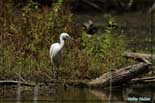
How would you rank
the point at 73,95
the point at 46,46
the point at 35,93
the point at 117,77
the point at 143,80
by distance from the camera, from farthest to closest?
1. the point at 46,46
2. the point at 143,80
3. the point at 117,77
4. the point at 73,95
5. the point at 35,93

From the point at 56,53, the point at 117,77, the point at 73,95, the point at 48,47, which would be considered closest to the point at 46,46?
the point at 48,47

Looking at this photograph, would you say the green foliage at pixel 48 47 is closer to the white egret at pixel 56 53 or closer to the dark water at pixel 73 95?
the white egret at pixel 56 53

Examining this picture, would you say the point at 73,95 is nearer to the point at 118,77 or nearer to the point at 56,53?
the point at 118,77

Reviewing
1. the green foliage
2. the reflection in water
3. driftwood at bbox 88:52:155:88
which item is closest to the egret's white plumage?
the green foliage

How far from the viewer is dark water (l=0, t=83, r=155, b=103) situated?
1124 centimetres

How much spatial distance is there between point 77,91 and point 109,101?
1.08m

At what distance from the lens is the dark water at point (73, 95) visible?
443 inches

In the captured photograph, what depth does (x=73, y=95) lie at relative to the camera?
38.8 ft

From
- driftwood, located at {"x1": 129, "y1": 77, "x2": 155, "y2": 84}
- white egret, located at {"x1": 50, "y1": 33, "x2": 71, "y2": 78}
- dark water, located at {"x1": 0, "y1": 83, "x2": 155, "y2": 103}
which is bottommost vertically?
dark water, located at {"x1": 0, "y1": 83, "x2": 155, "y2": 103}

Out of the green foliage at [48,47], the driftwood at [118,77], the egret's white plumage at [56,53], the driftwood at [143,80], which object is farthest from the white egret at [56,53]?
the driftwood at [143,80]

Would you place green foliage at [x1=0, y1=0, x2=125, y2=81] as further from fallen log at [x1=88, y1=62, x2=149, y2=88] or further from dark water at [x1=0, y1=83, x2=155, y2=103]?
dark water at [x1=0, y1=83, x2=155, y2=103]

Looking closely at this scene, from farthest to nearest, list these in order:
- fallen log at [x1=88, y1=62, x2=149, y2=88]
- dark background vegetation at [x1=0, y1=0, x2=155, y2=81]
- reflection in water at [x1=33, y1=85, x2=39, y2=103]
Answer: dark background vegetation at [x1=0, y1=0, x2=155, y2=81] < fallen log at [x1=88, y1=62, x2=149, y2=88] < reflection in water at [x1=33, y1=85, x2=39, y2=103]

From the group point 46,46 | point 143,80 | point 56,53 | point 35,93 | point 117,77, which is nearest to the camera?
point 35,93

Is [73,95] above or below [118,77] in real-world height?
below
